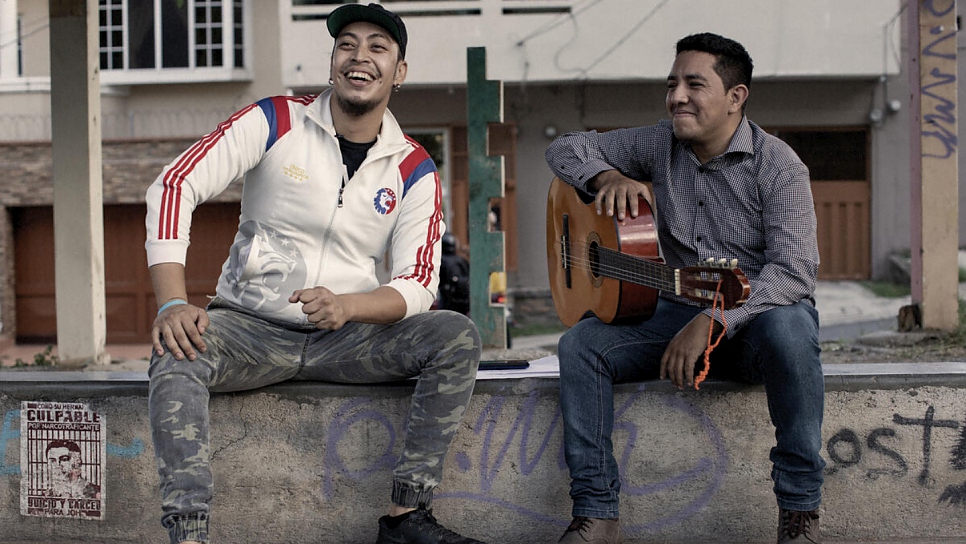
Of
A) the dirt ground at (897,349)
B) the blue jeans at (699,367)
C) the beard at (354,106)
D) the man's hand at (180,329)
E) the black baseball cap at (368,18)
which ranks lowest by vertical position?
the dirt ground at (897,349)

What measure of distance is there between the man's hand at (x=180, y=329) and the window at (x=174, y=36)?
1434cm

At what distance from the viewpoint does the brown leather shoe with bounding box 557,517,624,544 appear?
3111 mm

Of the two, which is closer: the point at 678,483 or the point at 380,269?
the point at 678,483

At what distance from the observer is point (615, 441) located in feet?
11.4

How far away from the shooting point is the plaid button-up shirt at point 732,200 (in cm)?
314

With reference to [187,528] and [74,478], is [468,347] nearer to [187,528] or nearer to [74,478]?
[187,528]

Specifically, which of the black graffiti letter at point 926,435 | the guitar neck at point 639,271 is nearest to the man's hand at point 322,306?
the guitar neck at point 639,271

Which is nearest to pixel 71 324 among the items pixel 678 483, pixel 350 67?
pixel 350 67

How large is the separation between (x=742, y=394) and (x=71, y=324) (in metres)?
6.27

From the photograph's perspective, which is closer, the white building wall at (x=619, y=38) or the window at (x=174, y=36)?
the white building wall at (x=619, y=38)

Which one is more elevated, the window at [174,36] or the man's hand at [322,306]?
the window at [174,36]

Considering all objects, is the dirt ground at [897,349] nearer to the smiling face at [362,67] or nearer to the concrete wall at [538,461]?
the concrete wall at [538,461]

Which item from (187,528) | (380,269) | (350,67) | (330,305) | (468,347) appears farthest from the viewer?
(380,269)

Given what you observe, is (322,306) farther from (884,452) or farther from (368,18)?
(884,452)
